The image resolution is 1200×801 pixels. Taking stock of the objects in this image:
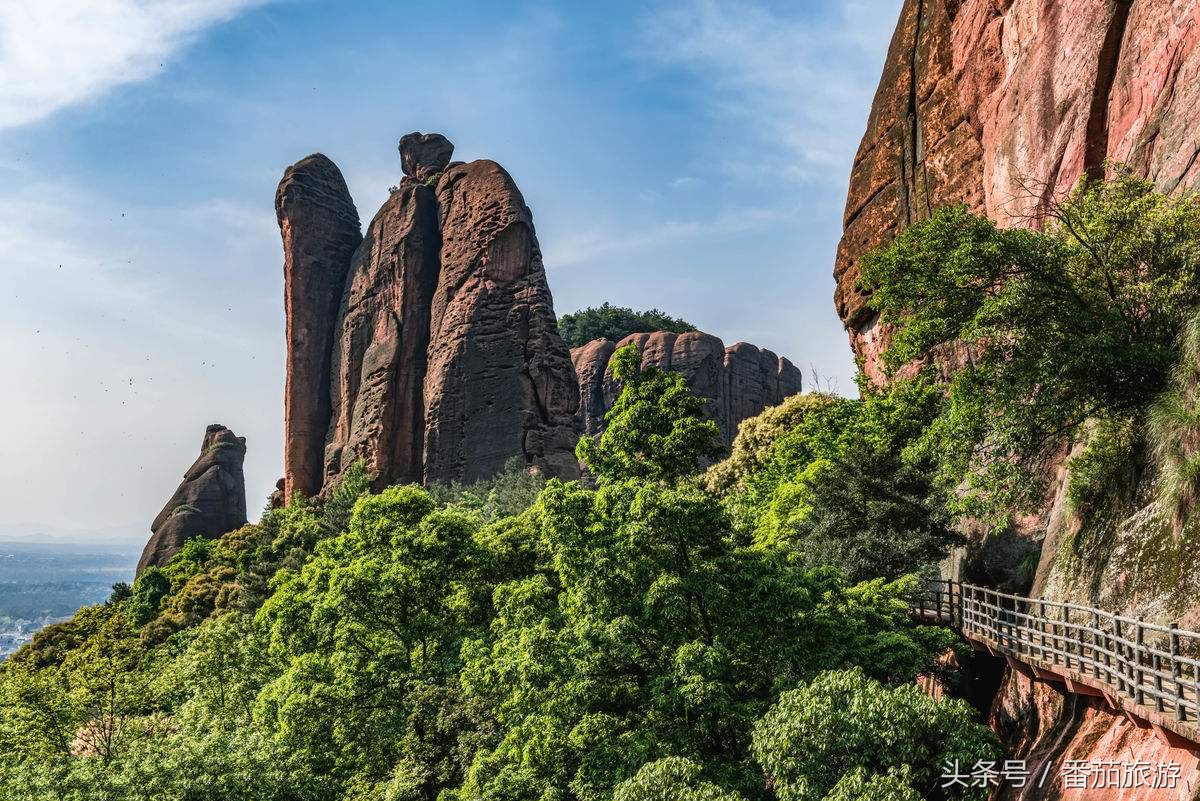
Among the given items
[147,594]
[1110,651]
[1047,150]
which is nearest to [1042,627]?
[1110,651]

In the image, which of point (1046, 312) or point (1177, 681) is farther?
point (1046, 312)

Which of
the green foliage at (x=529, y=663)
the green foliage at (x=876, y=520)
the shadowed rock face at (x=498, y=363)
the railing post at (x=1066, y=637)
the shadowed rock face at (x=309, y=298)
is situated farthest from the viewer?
the shadowed rock face at (x=309, y=298)

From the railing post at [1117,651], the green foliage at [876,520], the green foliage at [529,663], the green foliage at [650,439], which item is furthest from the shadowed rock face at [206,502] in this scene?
the railing post at [1117,651]

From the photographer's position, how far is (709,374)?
70.8m

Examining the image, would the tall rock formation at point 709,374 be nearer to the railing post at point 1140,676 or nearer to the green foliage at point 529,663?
the green foliage at point 529,663

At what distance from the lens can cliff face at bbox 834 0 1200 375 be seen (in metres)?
17.8

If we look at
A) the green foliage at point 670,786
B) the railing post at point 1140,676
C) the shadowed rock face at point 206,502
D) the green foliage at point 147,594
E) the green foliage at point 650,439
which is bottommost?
the green foliage at point 670,786

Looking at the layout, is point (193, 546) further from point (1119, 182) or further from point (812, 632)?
point (1119, 182)

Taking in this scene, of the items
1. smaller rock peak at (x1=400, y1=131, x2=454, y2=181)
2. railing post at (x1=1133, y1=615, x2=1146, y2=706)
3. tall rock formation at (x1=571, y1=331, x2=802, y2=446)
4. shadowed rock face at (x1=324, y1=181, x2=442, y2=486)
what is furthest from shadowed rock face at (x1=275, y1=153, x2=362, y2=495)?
railing post at (x1=1133, y1=615, x2=1146, y2=706)

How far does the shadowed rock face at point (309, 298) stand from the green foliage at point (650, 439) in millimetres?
39497

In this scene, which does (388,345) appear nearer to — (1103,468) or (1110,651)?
(1103,468)

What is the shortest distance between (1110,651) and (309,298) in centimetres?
5262

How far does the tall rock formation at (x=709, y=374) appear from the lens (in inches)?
2783

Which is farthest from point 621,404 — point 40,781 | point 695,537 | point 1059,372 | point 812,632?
point 40,781
